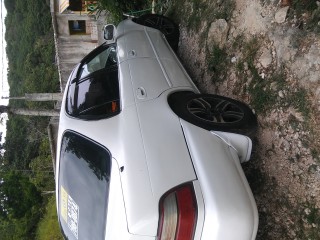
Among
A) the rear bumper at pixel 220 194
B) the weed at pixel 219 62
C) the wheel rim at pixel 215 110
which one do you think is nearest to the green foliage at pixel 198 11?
the weed at pixel 219 62

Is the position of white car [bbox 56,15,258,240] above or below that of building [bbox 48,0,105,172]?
above

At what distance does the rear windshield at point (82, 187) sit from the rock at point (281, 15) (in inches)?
81.4

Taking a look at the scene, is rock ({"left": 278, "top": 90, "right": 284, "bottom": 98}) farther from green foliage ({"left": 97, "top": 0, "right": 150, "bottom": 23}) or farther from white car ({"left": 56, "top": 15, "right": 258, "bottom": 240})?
green foliage ({"left": 97, "top": 0, "right": 150, "bottom": 23})

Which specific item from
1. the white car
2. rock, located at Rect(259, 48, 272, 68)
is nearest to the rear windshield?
the white car

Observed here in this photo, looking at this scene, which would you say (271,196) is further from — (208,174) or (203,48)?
(203,48)

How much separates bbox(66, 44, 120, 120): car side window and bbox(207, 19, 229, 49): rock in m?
1.23

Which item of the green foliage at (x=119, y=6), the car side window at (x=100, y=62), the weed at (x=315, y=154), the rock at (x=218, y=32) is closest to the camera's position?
the weed at (x=315, y=154)

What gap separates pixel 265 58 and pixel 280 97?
0.48m

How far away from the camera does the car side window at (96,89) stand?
3.44 m

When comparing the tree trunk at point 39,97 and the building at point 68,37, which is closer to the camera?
the tree trunk at point 39,97

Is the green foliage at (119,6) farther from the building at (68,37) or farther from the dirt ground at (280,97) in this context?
the building at (68,37)

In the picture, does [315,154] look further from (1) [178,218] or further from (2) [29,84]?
(2) [29,84]

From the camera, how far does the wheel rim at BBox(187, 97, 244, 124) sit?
3.44 meters

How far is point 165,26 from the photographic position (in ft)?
18.5
